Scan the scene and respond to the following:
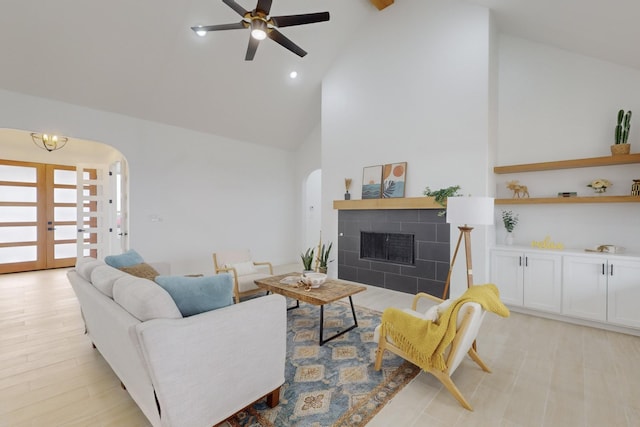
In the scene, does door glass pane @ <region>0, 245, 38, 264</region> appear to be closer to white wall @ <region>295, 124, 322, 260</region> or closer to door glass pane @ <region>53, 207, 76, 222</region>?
door glass pane @ <region>53, 207, 76, 222</region>

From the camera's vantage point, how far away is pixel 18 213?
607cm

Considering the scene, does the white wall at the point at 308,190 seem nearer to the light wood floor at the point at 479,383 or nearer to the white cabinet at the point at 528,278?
the white cabinet at the point at 528,278

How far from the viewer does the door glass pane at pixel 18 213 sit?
5.92 metres

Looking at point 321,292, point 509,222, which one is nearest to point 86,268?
point 321,292

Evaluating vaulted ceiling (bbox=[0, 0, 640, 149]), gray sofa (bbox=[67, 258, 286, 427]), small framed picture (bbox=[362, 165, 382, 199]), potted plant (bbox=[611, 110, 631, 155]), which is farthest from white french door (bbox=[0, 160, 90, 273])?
potted plant (bbox=[611, 110, 631, 155])

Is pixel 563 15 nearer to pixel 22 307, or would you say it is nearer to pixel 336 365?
pixel 336 365

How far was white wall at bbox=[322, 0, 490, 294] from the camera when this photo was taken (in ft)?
12.9

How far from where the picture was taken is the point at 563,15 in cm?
318

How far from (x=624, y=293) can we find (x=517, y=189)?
5.34ft

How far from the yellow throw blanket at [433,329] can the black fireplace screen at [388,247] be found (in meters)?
2.38

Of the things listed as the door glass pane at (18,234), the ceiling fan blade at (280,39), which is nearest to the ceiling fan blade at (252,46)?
the ceiling fan blade at (280,39)

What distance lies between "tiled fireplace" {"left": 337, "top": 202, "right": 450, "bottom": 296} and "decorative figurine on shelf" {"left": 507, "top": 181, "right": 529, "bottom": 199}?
41.2 inches

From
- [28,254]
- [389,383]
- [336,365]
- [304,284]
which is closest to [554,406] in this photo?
[389,383]

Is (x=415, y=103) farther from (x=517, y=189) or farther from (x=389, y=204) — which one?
(x=517, y=189)
